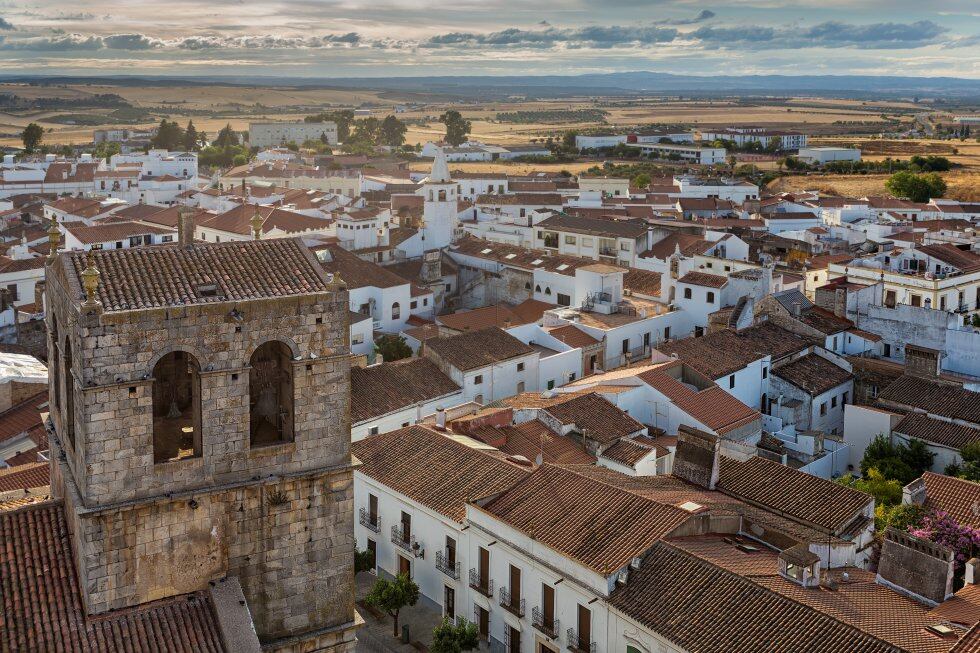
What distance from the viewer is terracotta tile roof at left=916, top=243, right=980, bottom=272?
47219 mm

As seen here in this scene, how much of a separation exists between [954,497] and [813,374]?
13474mm

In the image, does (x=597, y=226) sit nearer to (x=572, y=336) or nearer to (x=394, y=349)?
(x=572, y=336)

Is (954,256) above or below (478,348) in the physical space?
above

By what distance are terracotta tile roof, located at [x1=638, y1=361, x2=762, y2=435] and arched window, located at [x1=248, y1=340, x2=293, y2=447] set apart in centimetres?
2004

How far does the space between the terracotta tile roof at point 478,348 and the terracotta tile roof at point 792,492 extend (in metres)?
12.7

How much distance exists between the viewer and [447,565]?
24172mm

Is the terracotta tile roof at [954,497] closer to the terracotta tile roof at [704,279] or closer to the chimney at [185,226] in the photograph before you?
the chimney at [185,226]

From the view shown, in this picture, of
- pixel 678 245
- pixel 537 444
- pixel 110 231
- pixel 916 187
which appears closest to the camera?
pixel 537 444

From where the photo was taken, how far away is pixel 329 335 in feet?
44.7

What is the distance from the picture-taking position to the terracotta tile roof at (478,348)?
37.3 metres

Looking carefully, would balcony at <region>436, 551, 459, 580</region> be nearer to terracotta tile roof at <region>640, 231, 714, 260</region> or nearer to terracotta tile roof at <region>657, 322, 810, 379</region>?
terracotta tile roof at <region>657, 322, 810, 379</region>

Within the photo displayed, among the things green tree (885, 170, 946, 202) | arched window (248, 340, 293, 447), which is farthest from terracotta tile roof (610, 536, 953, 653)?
green tree (885, 170, 946, 202)

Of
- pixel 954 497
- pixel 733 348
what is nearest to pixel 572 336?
pixel 733 348

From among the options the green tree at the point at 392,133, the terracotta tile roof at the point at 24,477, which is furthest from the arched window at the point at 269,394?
the green tree at the point at 392,133
